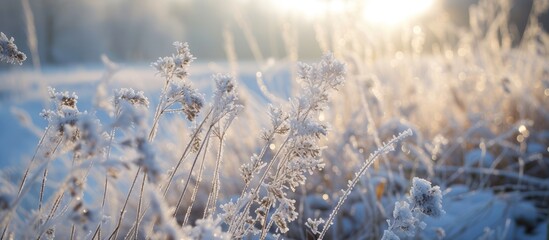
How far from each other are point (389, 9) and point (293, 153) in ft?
11.5

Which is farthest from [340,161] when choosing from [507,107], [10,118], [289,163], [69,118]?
[10,118]

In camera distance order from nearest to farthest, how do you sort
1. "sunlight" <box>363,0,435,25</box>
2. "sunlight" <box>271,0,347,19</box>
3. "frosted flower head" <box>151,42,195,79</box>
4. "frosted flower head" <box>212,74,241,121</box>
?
1. "frosted flower head" <box>212,74,241,121</box>
2. "frosted flower head" <box>151,42,195,79</box>
3. "sunlight" <box>271,0,347,19</box>
4. "sunlight" <box>363,0,435,25</box>

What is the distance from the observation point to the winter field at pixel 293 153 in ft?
3.03

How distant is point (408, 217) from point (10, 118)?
20.5 ft

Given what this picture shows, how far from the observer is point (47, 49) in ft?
98.4

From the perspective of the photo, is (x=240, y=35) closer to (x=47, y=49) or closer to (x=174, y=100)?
(x=47, y=49)

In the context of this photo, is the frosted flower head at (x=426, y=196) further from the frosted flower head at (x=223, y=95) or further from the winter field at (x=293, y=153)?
the frosted flower head at (x=223, y=95)

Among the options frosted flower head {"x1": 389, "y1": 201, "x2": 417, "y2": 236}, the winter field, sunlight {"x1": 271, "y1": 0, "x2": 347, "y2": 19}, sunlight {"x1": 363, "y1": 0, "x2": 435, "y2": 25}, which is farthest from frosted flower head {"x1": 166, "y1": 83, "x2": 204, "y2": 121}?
sunlight {"x1": 363, "y1": 0, "x2": 435, "y2": 25}

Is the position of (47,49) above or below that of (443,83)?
above

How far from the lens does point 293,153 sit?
1.03 meters

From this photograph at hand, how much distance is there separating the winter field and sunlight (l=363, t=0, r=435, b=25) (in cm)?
14

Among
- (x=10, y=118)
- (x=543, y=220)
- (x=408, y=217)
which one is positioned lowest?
(x=408, y=217)

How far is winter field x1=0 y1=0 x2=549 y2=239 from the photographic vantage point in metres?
0.92

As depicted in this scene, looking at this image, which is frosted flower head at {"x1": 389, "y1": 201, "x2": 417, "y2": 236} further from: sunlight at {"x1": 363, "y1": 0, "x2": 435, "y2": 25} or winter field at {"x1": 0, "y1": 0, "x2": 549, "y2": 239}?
sunlight at {"x1": 363, "y1": 0, "x2": 435, "y2": 25}
